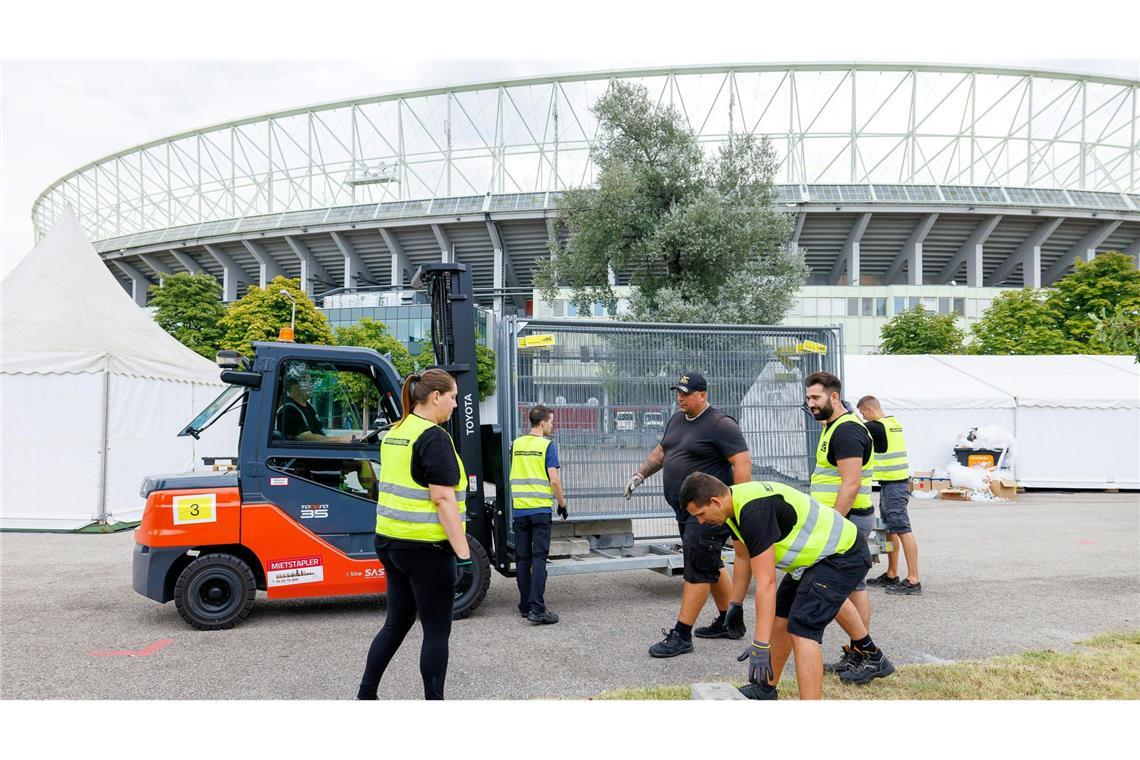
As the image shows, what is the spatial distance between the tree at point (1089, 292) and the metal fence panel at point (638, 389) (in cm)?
3681

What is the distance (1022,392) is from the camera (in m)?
18.5

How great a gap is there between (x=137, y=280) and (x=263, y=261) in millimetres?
17974

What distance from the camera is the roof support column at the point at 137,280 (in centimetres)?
6944

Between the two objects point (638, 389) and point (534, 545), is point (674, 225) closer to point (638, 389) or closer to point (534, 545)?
point (638, 389)

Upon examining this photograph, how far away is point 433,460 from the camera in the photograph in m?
3.70

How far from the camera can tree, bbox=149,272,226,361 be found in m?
45.9

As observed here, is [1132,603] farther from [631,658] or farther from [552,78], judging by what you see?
[552,78]

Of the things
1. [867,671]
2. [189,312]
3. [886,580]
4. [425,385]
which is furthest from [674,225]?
[189,312]

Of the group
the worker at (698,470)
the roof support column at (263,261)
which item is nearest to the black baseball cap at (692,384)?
the worker at (698,470)

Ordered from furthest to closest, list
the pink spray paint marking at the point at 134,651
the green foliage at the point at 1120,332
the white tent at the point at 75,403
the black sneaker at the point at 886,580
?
1. the white tent at the point at 75,403
2. the green foliage at the point at 1120,332
3. the black sneaker at the point at 886,580
4. the pink spray paint marking at the point at 134,651

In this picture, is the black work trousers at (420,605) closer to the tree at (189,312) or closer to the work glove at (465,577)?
the work glove at (465,577)

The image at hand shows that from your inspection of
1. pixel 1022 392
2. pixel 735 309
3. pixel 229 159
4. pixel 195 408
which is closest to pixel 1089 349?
pixel 1022 392

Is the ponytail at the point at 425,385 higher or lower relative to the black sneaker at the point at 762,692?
higher

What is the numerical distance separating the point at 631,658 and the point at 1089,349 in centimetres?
3892
